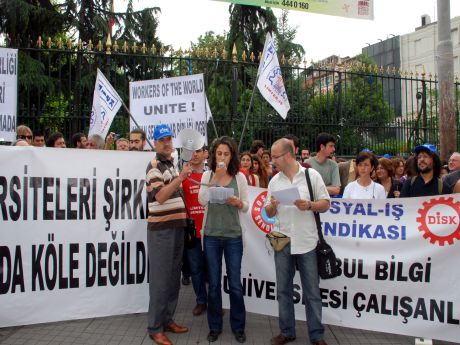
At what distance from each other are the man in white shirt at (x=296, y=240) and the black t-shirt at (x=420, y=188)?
1228 mm

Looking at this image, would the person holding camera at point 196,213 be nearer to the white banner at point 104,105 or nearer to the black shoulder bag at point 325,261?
the black shoulder bag at point 325,261

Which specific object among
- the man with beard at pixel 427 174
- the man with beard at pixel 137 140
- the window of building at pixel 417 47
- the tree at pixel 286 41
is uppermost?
the window of building at pixel 417 47

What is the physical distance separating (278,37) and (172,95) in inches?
612

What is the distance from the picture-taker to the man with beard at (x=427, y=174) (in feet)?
15.3

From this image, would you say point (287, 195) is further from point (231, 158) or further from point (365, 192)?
point (365, 192)

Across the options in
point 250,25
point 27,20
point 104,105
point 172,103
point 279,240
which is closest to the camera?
point 279,240

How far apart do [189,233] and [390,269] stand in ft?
6.31

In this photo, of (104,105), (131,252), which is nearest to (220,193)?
(131,252)

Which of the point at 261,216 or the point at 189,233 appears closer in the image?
the point at 189,233

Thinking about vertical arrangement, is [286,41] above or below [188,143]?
above

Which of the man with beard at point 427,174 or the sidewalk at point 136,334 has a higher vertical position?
the man with beard at point 427,174

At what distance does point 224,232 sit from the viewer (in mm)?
4129

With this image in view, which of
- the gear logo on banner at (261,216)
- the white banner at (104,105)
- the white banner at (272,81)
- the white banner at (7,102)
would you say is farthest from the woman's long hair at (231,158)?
the white banner at (7,102)

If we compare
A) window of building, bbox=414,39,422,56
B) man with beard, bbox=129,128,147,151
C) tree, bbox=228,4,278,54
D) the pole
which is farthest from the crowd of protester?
window of building, bbox=414,39,422,56
